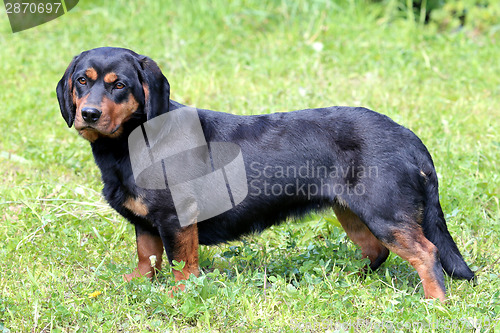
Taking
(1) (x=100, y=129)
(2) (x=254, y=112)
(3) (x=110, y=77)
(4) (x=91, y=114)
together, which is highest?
(3) (x=110, y=77)

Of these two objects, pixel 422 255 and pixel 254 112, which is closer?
pixel 422 255

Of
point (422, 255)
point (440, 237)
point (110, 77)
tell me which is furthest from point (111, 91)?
point (440, 237)

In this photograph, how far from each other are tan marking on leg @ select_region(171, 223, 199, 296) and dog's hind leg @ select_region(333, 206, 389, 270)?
1011 millimetres

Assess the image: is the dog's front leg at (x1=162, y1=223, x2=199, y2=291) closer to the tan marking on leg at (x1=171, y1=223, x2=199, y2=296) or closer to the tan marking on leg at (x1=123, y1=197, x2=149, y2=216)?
the tan marking on leg at (x1=171, y1=223, x2=199, y2=296)

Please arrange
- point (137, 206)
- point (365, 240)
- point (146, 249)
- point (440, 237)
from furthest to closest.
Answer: point (365, 240) → point (146, 249) → point (440, 237) → point (137, 206)

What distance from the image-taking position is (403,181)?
11.7ft

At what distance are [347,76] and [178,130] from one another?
160 inches

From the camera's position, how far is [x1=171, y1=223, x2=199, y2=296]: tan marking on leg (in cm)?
358

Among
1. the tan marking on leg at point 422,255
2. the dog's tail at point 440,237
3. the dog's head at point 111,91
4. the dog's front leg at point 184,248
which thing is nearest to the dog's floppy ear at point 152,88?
the dog's head at point 111,91

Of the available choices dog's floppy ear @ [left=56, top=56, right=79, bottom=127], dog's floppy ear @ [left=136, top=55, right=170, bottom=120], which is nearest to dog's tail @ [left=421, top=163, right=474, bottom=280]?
dog's floppy ear @ [left=136, top=55, right=170, bottom=120]

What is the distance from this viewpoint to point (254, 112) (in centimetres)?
621

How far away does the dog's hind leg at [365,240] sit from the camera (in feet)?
13.2

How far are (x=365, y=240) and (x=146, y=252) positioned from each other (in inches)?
57.8

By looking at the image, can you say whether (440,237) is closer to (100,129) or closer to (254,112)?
(100,129)
